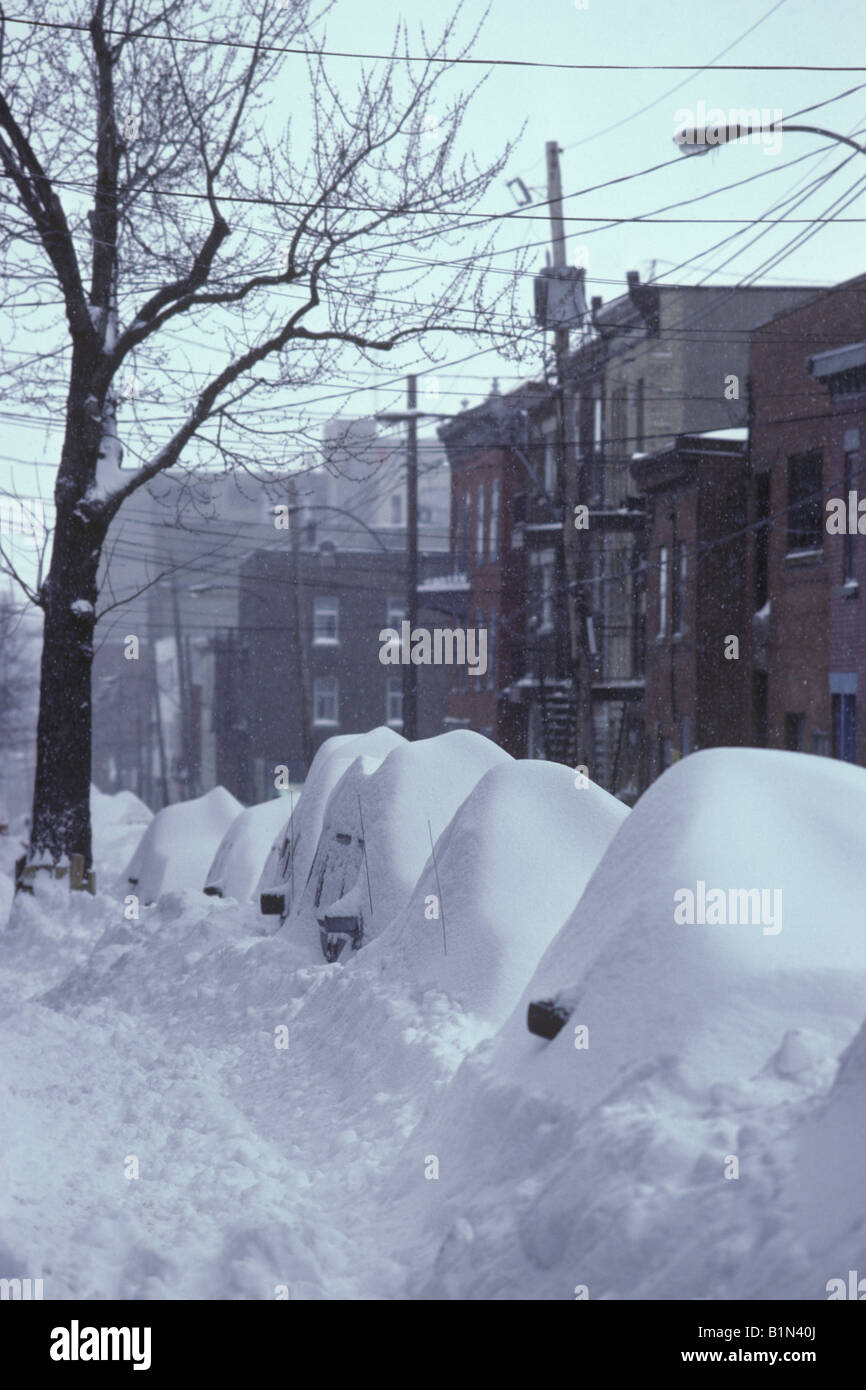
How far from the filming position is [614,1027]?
5.21m

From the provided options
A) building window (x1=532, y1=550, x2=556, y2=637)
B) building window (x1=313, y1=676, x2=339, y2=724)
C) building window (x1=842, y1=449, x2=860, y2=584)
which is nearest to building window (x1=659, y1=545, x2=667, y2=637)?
building window (x1=532, y1=550, x2=556, y2=637)

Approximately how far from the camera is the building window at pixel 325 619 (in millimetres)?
59781

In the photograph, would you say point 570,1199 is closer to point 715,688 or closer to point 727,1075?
point 727,1075

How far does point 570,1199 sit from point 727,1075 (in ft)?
1.98

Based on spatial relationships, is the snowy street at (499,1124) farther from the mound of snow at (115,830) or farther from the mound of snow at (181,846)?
the mound of snow at (115,830)

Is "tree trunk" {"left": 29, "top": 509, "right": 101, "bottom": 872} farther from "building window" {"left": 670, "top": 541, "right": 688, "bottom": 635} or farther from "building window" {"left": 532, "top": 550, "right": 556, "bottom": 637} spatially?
"building window" {"left": 532, "top": 550, "right": 556, "bottom": 637}

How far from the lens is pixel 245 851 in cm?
1552

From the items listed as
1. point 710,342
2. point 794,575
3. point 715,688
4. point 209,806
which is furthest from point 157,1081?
point 710,342

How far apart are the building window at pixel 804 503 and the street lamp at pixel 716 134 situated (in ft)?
39.5

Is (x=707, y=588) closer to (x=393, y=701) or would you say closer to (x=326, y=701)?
(x=393, y=701)

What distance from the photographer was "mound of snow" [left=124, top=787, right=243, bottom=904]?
1788 centimetres

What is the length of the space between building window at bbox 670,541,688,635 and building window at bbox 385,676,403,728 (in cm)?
2563

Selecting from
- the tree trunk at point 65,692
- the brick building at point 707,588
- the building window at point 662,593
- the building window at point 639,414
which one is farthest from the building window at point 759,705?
the tree trunk at point 65,692

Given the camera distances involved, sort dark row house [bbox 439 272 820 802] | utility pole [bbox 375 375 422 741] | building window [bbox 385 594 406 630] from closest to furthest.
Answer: utility pole [bbox 375 375 422 741] → dark row house [bbox 439 272 820 802] → building window [bbox 385 594 406 630]
